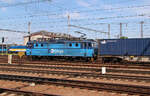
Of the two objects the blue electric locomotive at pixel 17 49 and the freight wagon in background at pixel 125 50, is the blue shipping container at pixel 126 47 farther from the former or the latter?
the blue electric locomotive at pixel 17 49

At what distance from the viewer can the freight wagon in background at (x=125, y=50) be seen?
22291mm

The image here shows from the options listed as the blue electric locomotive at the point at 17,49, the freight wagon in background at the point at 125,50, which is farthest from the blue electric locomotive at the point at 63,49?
the blue electric locomotive at the point at 17,49

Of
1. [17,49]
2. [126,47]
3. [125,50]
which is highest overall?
[126,47]

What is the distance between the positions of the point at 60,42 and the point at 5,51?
36.0 metres

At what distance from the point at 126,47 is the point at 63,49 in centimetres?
1023

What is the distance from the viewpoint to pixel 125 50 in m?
23.3

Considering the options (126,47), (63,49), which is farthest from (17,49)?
(126,47)

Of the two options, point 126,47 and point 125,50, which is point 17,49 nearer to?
point 125,50

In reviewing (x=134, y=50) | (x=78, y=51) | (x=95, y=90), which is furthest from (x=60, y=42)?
(x=95, y=90)

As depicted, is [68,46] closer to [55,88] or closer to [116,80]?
[116,80]

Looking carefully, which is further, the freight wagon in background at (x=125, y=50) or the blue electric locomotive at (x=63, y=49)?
the blue electric locomotive at (x=63, y=49)

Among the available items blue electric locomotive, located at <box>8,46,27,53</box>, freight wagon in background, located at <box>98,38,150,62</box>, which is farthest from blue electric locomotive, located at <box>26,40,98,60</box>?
blue electric locomotive, located at <box>8,46,27,53</box>

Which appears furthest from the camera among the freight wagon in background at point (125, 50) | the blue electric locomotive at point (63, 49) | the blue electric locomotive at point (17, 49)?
the blue electric locomotive at point (17, 49)

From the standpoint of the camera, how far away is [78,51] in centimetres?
2688
